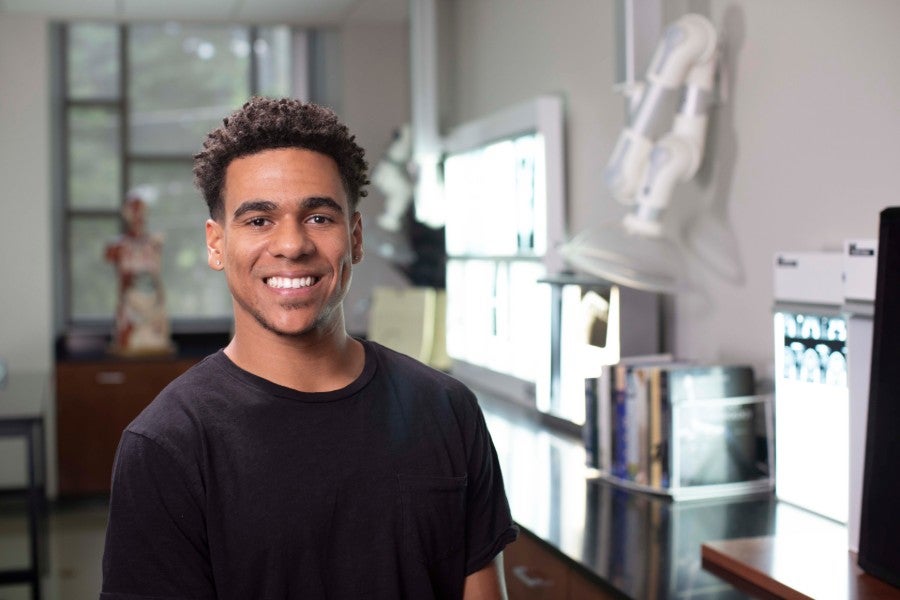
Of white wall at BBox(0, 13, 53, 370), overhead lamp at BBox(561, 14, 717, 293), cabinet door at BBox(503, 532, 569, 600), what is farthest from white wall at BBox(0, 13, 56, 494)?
overhead lamp at BBox(561, 14, 717, 293)

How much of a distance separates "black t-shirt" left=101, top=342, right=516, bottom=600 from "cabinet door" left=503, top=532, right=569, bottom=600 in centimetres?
66

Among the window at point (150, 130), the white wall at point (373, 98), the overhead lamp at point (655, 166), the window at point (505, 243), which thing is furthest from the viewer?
the window at point (150, 130)

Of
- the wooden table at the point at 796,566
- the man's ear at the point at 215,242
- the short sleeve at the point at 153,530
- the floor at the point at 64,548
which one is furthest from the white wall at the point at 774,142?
the floor at the point at 64,548

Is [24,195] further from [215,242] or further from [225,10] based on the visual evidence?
[215,242]

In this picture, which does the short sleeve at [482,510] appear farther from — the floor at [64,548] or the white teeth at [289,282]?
the floor at [64,548]

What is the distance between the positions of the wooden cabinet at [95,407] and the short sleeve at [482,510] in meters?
3.92

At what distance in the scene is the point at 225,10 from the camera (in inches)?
201

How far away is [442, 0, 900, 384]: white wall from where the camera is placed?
1985 millimetres

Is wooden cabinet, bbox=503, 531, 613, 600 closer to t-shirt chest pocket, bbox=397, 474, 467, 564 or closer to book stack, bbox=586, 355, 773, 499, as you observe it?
book stack, bbox=586, 355, 773, 499

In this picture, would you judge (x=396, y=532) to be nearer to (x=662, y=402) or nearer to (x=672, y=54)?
(x=662, y=402)

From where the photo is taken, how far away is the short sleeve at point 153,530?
3.55 feet

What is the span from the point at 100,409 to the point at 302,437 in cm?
415

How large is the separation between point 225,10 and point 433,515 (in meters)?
4.30

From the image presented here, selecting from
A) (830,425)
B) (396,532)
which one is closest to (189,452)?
(396,532)
